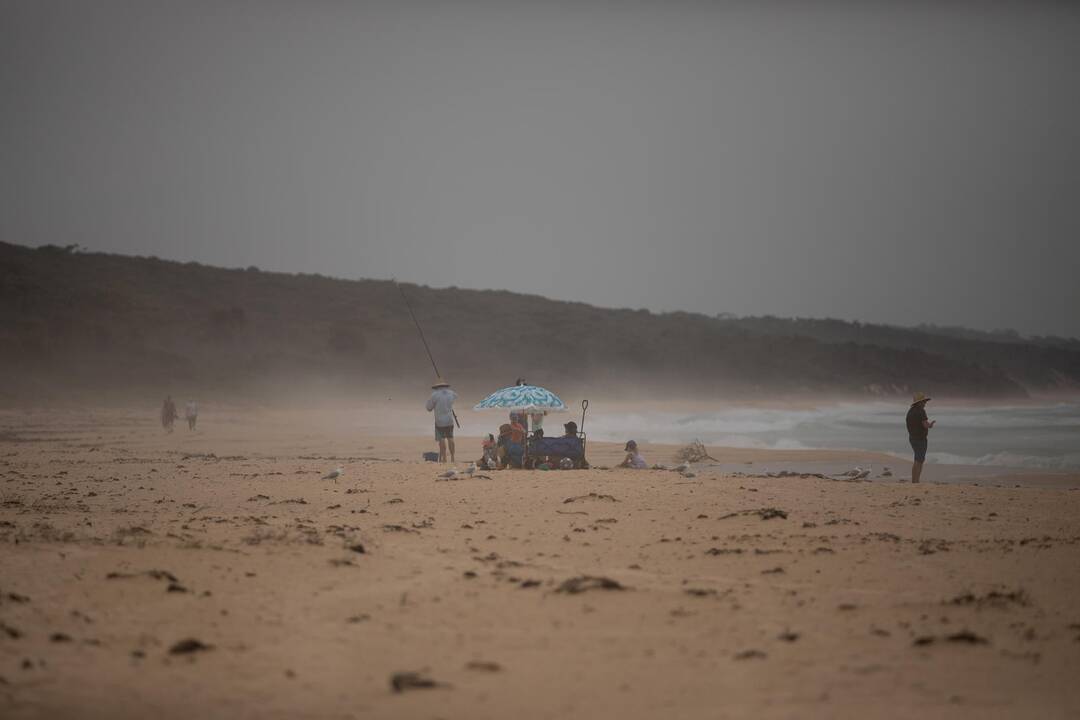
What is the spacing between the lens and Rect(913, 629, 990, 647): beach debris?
14.8 feet

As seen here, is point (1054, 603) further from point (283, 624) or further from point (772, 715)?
point (283, 624)

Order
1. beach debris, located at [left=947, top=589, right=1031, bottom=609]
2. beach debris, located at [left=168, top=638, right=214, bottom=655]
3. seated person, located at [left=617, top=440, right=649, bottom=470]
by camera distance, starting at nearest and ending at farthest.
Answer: beach debris, located at [left=168, top=638, right=214, bottom=655], beach debris, located at [left=947, top=589, right=1031, bottom=609], seated person, located at [left=617, top=440, right=649, bottom=470]

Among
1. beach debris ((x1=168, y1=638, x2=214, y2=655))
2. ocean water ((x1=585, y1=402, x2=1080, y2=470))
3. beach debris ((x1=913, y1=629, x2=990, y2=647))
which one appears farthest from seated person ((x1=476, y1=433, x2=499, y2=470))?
ocean water ((x1=585, y1=402, x2=1080, y2=470))

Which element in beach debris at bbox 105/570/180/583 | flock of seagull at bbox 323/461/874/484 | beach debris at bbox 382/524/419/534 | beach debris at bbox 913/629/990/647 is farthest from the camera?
flock of seagull at bbox 323/461/874/484

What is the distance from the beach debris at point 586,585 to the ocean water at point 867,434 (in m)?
15.8

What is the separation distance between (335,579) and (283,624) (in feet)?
3.32

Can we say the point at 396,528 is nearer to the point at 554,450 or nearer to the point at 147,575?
the point at 147,575

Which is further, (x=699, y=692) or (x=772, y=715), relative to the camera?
(x=699, y=692)

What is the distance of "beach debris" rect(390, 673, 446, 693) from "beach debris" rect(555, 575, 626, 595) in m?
1.66

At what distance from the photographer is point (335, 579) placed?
18.9 ft

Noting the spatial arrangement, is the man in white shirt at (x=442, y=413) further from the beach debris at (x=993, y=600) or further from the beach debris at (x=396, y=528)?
the beach debris at (x=993, y=600)

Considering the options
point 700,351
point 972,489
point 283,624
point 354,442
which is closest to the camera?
point 283,624

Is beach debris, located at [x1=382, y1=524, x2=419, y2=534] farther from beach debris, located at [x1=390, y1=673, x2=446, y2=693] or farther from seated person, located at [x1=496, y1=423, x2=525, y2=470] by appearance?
seated person, located at [x1=496, y1=423, x2=525, y2=470]

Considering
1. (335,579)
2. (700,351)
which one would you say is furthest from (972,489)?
(700,351)
